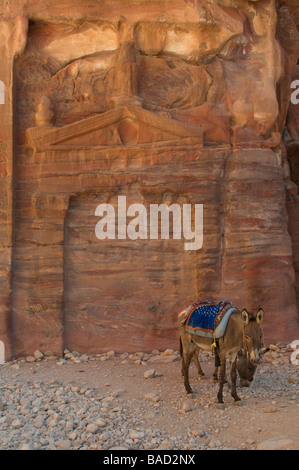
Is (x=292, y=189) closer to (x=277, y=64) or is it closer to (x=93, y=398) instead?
(x=277, y=64)

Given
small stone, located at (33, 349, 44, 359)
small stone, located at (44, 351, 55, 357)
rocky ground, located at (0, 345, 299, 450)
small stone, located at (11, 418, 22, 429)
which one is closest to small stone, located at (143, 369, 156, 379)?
rocky ground, located at (0, 345, 299, 450)

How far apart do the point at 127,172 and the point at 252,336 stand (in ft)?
15.1

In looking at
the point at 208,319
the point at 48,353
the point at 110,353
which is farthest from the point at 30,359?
the point at 208,319

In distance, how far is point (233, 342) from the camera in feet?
21.5

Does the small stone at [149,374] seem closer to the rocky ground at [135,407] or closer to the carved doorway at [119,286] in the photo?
the rocky ground at [135,407]

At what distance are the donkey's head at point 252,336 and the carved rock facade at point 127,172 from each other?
3.12m

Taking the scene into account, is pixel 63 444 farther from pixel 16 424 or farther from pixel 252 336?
pixel 252 336

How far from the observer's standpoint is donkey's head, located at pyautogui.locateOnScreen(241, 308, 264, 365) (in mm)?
6031

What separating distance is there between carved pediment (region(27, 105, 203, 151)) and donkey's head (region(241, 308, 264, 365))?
14.6ft

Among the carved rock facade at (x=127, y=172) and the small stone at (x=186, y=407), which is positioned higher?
the carved rock facade at (x=127, y=172)

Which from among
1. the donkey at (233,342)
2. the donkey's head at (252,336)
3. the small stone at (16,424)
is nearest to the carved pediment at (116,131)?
the donkey at (233,342)

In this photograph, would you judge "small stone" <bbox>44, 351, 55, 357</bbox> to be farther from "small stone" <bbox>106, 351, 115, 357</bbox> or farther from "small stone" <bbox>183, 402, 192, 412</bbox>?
"small stone" <bbox>183, 402, 192, 412</bbox>

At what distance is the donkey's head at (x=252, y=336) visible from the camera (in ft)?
19.8

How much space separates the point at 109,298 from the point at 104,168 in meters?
2.75
